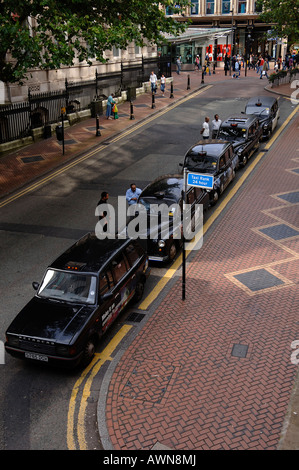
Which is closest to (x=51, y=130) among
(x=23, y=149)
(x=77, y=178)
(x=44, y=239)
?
(x=23, y=149)

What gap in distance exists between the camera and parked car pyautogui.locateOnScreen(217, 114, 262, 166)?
21.2 m

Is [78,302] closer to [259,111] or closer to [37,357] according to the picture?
[37,357]

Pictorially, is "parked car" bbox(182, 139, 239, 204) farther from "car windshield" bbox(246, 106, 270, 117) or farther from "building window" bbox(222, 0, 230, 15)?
"building window" bbox(222, 0, 230, 15)

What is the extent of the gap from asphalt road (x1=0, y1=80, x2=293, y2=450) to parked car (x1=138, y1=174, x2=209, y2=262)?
584mm

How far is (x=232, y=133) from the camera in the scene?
2195cm

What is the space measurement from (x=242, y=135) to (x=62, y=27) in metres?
8.97

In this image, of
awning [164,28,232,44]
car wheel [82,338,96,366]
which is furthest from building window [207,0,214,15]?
car wheel [82,338,96,366]

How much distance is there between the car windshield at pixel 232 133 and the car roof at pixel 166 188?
7.15 meters

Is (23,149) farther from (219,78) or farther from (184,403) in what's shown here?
(219,78)

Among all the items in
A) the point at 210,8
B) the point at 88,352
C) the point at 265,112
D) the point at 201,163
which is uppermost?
the point at 210,8

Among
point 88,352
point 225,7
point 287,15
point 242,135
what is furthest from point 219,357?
point 225,7

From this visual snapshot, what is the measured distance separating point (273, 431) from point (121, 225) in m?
9.35

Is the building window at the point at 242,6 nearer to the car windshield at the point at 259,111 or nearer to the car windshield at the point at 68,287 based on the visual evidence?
the car windshield at the point at 259,111

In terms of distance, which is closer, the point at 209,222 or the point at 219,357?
the point at 219,357
